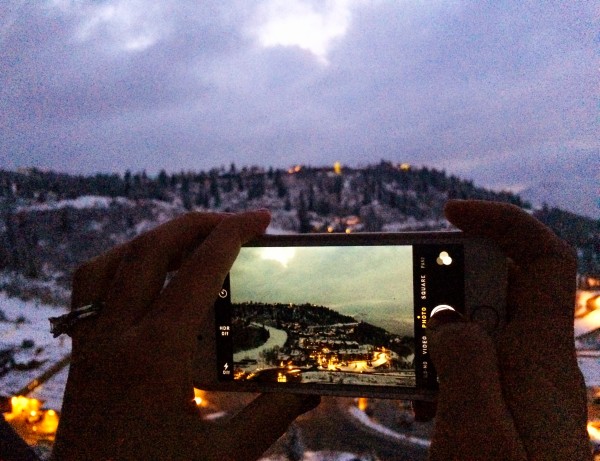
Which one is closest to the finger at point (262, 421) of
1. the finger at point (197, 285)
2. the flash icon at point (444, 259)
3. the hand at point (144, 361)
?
the hand at point (144, 361)

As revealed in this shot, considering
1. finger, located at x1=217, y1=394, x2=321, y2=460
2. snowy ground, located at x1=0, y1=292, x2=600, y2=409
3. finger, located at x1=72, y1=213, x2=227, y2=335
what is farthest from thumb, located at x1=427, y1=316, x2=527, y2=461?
snowy ground, located at x1=0, y1=292, x2=600, y2=409

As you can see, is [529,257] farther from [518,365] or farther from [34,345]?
[34,345]

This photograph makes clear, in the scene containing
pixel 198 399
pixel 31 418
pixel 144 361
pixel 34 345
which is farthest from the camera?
pixel 34 345

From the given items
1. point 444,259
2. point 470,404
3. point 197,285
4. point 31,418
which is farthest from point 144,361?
point 31,418

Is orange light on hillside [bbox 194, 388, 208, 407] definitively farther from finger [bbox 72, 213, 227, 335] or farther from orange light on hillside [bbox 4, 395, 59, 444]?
orange light on hillside [bbox 4, 395, 59, 444]

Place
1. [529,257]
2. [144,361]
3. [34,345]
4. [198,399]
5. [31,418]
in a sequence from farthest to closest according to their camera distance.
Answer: [34,345], [31,418], [198,399], [529,257], [144,361]

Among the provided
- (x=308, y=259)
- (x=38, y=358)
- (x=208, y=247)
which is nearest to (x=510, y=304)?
(x=308, y=259)
